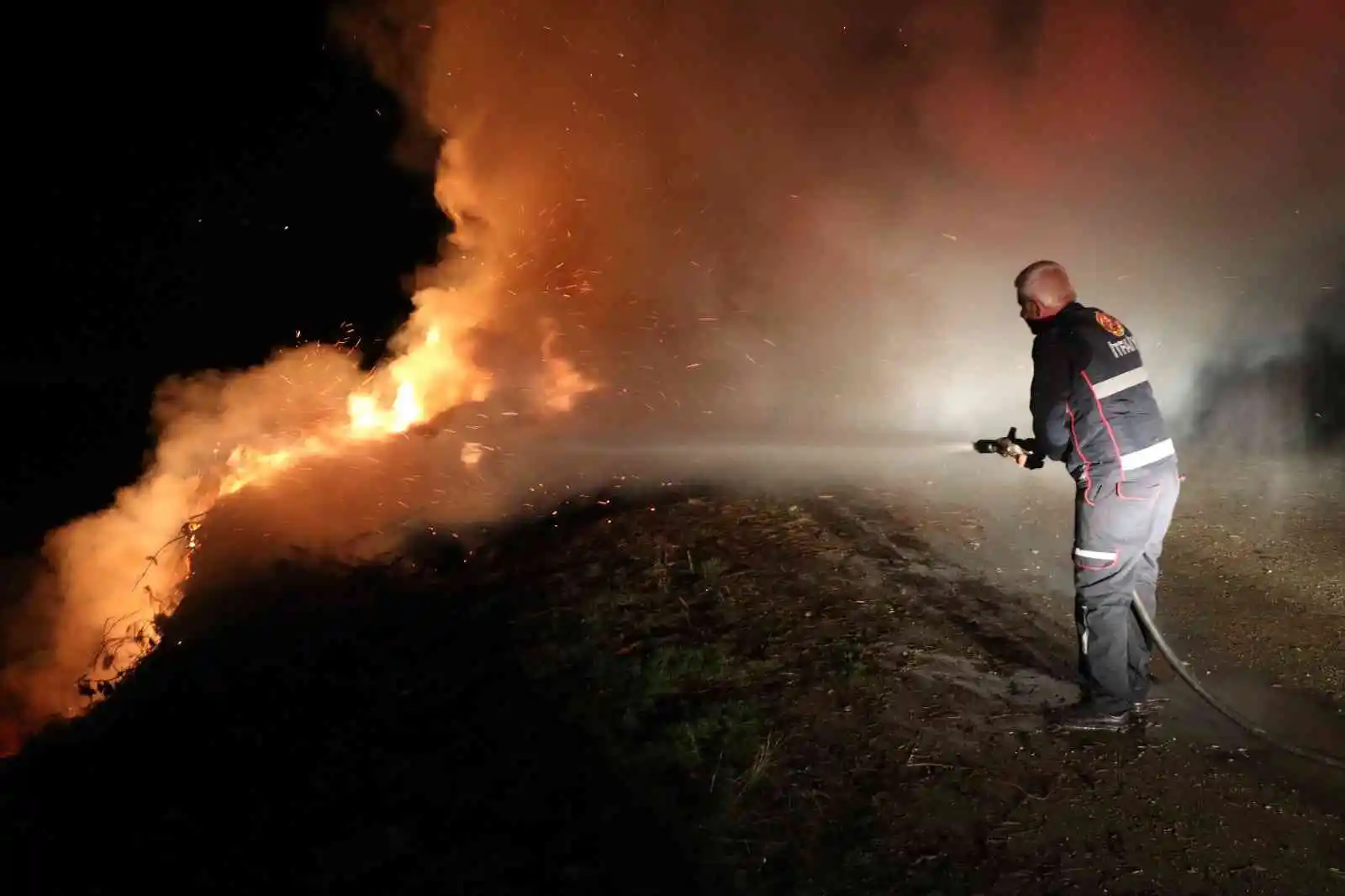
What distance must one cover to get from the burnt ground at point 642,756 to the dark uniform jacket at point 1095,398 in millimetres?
1308

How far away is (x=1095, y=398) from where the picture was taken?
4.12 meters

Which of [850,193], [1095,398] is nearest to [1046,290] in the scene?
[1095,398]

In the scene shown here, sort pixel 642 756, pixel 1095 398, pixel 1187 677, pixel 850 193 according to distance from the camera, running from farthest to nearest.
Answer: pixel 850 193
pixel 1187 677
pixel 1095 398
pixel 642 756

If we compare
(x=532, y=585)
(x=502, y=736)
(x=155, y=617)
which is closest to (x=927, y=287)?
(x=532, y=585)

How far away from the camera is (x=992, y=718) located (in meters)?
4.21

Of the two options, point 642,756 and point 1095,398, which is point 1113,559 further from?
point 642,756

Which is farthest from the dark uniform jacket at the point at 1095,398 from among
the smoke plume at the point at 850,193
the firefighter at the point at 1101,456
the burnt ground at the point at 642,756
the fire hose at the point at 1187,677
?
the smoke plume at the point at 850,193

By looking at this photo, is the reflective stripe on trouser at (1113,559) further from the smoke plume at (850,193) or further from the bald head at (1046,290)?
the smoke plume at (850,193)

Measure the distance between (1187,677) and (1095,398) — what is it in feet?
5.24

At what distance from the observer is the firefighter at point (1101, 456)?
413 centimetres

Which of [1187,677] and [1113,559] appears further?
[1187,677]

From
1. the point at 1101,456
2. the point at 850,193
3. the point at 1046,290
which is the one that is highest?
the point at 850,193

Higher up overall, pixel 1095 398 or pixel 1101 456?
pixel 1095 398

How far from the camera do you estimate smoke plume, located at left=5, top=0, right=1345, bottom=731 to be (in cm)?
952
